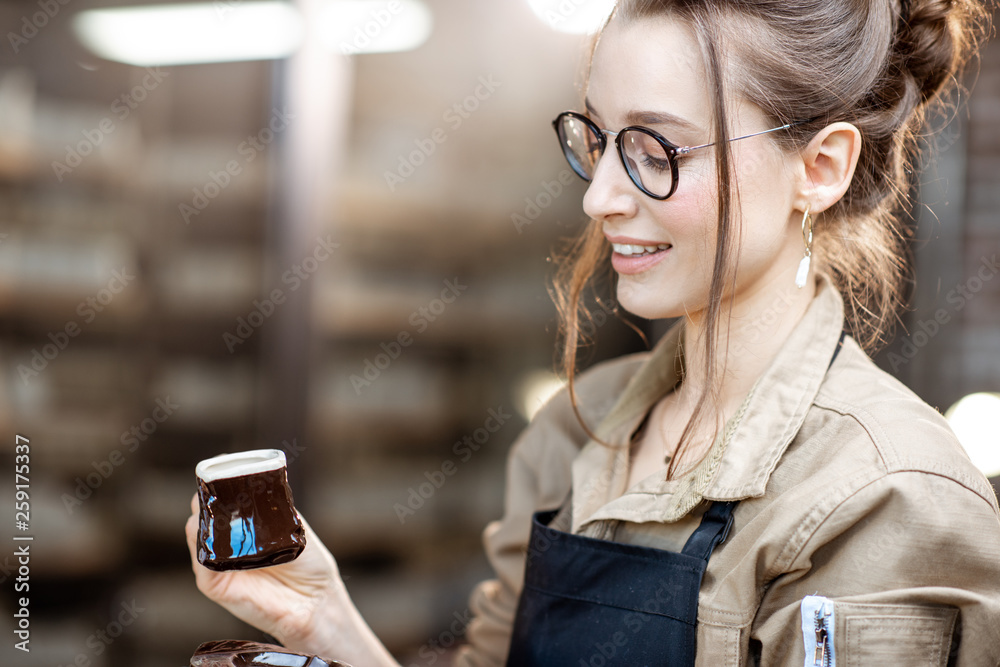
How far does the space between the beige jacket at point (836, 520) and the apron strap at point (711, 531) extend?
0.04ft

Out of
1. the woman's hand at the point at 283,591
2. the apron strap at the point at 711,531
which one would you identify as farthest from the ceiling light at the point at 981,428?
the woman's hand at the point at 283,591

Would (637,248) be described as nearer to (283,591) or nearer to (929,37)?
(929,37)

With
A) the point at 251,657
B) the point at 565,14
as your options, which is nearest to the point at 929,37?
the point at 251,657

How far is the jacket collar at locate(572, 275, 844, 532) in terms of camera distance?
3.06ft

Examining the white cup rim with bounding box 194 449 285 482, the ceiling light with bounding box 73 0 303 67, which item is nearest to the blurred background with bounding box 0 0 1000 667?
the ceiling light with bounding box 73 0 303 67

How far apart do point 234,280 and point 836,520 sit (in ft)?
7.24

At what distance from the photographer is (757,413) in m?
0.98

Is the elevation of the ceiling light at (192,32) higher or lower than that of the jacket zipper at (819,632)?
higher

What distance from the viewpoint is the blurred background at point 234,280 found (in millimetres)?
2439

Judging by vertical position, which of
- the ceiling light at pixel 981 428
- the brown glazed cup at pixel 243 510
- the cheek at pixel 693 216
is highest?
the cheek at pixel 693 216

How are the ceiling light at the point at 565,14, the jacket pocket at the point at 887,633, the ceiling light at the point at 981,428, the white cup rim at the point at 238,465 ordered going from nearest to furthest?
the jacket pocket at the point at 887,633, the white cup rim at the point at 238,465, the ceiling light at the point at 981,428, the ceiling light at the point at 565,14

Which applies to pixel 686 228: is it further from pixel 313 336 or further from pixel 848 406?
pixel 313 336

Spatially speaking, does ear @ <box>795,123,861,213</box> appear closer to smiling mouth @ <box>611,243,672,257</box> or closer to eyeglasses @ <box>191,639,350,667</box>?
Result: smiling mouth @ <box>611,243,672,257</box>

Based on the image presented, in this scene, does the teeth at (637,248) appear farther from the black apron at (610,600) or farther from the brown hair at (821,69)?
the black apron at (610,600)
